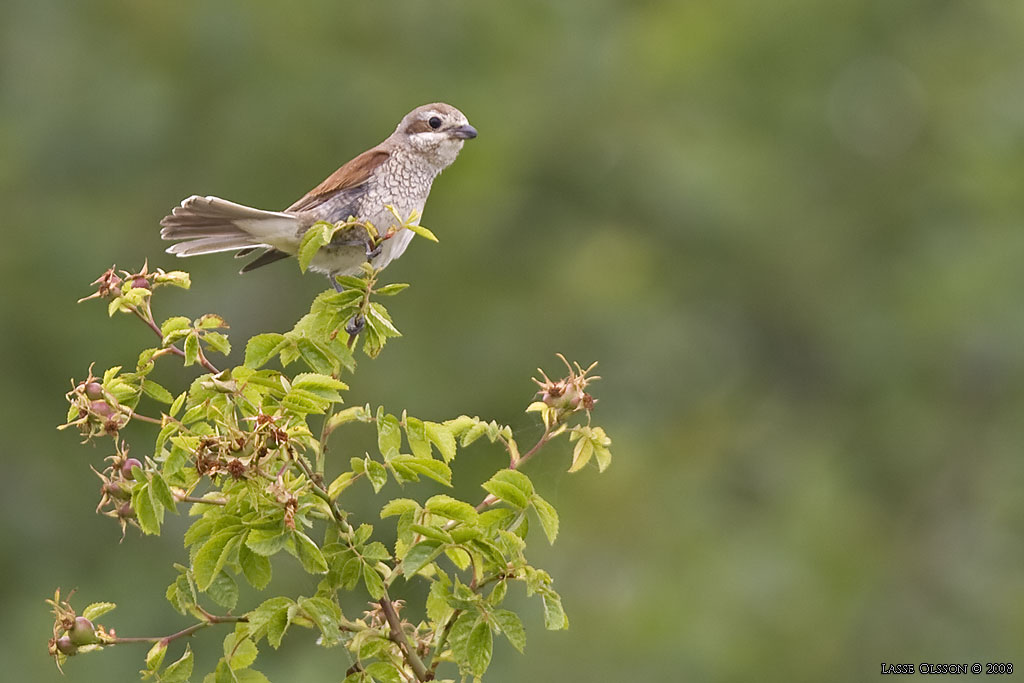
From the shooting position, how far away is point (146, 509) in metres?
2.67

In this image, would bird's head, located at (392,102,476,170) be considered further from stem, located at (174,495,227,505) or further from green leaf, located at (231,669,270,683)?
green leaf, located at (231,669,270,683)

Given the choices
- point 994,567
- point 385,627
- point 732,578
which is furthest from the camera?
point 994,567

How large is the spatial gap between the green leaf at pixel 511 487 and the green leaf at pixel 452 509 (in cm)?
6

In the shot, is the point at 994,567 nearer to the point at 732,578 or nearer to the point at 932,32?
the point at 732,578

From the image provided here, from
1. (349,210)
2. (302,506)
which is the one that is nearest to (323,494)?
(302,506)

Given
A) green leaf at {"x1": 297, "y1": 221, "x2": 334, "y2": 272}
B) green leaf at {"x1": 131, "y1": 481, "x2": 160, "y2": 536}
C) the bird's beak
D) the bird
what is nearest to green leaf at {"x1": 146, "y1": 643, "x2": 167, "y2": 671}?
green leaf at {"x1": 131, "y1": 481, "x2": 160, "y2": 536}

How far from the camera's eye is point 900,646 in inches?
452

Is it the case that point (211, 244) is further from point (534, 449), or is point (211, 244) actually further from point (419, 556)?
point (419, 556)

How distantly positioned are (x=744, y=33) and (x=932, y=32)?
2.31 meters

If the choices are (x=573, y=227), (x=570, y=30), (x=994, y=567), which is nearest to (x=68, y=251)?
(x=573, y=227)

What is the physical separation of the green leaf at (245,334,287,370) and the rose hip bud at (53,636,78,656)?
64 centimetres

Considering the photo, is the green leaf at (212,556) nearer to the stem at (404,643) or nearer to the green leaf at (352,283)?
the stem at (404,643)

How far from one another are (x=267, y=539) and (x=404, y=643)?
13.1 inches

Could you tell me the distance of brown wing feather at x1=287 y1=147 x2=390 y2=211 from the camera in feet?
14.5
